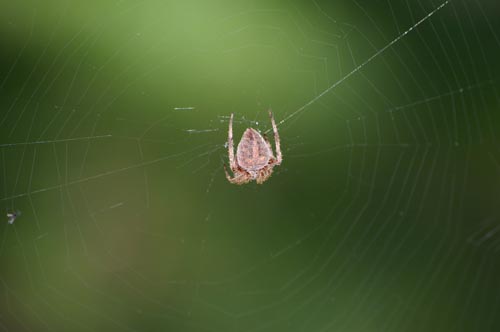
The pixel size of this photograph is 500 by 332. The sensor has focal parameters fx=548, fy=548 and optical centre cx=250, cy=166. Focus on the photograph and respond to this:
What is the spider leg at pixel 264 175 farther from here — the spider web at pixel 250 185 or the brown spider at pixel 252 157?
the spider web at pixel 250 185

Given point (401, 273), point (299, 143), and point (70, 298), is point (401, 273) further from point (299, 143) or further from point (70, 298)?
point (70, 298)

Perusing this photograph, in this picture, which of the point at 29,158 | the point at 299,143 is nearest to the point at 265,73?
the point at 299,143

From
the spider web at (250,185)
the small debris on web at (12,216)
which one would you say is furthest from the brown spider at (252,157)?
the small debris on web at (12,216)

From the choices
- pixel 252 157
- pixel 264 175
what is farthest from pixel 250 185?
pixel 252 157

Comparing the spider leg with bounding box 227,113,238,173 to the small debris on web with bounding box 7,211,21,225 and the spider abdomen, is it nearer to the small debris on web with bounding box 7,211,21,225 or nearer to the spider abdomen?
the spider abdomen

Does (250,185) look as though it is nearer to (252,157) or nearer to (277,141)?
(252,157)

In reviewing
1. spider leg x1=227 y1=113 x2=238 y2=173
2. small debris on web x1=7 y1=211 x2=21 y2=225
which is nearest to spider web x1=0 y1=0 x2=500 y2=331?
small debris on web x1=7 y1=211 x2=21 y2=225
